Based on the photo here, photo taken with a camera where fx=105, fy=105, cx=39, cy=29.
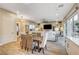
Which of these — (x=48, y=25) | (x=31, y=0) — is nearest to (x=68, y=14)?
(x=48, y=25)

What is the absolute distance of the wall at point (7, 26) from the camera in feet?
11.4

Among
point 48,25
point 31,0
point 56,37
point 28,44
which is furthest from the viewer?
point 56,37

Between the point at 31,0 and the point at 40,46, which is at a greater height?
the point at 31,0

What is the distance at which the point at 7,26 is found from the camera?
3967mm

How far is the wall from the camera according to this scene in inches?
137

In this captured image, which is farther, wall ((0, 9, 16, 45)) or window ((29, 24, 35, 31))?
wall ((0, 9, 16, 45))

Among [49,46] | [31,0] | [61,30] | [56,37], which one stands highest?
[31,0]

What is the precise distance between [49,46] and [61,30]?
72cm

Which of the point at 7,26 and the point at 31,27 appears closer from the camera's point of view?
the point at 31,27

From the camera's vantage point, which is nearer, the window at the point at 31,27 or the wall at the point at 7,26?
the window at the point at 31,27

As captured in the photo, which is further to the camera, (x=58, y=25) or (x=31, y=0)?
(x=58, y=25)

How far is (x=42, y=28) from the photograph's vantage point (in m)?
3.18

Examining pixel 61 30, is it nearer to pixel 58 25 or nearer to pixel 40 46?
pixel 58 25

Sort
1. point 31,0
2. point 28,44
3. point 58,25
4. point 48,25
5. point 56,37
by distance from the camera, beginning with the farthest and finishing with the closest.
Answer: point 56,37 → point 28,44 → point 58,25 → point 48,25 → point 31,0
